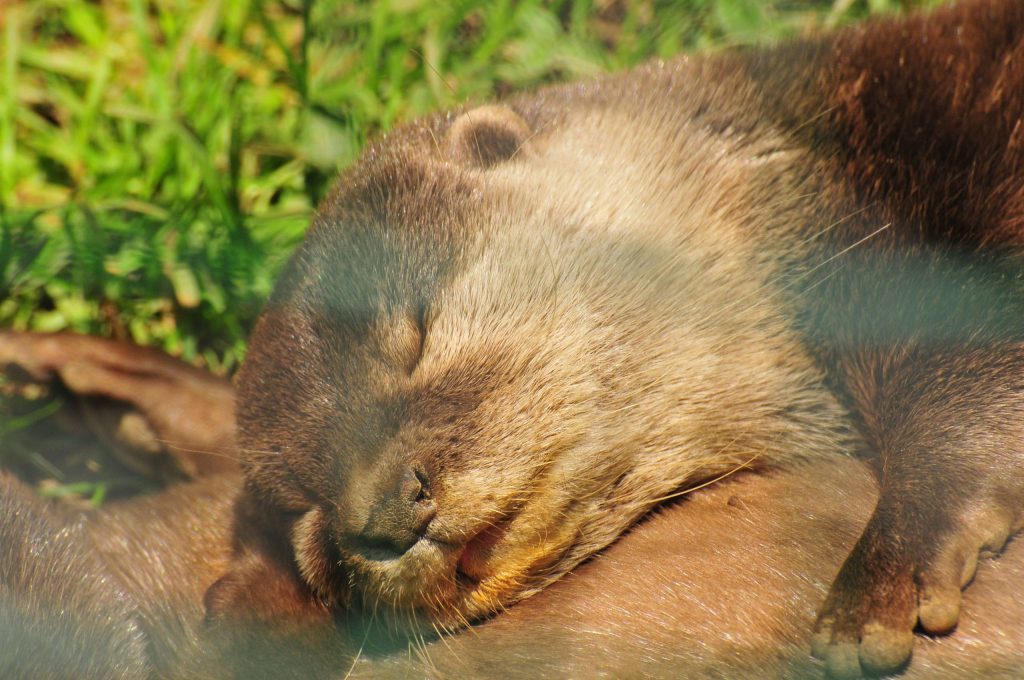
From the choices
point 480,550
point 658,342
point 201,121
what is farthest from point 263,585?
point 201,121

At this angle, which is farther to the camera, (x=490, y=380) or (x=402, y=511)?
(x=490, y=380)

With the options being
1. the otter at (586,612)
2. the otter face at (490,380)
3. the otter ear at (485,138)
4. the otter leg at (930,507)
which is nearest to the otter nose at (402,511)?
the otter face at (490,380)

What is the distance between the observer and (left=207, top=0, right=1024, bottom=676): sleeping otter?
8.18 ft

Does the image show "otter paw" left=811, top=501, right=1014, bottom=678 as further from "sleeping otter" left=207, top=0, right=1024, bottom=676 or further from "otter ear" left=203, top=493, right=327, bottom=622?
"otter ear" left=203, top=493, right=327, bottom=622

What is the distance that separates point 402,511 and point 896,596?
95cm

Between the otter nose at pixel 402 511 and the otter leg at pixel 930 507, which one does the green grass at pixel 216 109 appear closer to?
the otter nose at pixel 402 511

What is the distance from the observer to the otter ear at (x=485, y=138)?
3.06 meters

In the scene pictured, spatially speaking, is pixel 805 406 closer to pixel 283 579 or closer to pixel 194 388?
pixel 283 579

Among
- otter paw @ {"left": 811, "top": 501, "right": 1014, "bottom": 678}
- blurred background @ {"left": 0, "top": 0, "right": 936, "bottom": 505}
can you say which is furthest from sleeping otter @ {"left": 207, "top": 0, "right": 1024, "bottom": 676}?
blurred background @ {"left": 0, "top": 0, "right": 936, "bottom": 505}

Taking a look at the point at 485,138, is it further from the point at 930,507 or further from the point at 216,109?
the point at 216,109

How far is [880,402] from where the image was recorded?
267cm

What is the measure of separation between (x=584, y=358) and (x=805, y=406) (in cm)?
52

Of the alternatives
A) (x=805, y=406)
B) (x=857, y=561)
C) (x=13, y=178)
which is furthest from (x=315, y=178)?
(x=857, y=561)

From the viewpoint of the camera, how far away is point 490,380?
2.65 meters
